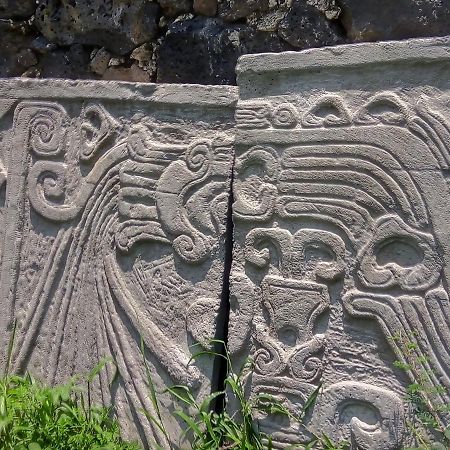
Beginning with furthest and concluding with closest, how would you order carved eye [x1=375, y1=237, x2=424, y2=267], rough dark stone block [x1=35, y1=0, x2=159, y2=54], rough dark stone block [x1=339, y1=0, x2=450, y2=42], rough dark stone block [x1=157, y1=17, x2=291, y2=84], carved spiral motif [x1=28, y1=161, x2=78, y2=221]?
rough dark stone block [x1=35, y1=0, x2=159, y2=54], rough dark stone block [x1=157, y1=17, x2=291, y2=84], carved spiral motif [x1=28, y1=161, x2=78, y2=221], rough dark stone block [x1=339, y1=0, x2=450, y2=42], carved eye [x1=375, y1=237, x2=424, y2=267]

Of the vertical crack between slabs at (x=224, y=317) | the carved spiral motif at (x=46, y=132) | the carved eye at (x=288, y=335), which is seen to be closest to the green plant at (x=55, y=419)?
the vertical crack between slabs at (x=224, y=317)

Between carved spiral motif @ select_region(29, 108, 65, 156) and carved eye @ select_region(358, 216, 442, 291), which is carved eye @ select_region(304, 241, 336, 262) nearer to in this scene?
carved eye @ select_region(358, 216, 442, 291)

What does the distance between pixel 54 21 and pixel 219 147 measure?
1.40 meters

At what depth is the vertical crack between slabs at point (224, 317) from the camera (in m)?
2.19

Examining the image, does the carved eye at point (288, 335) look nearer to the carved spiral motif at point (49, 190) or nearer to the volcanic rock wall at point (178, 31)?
the carved spiral motif at point (49, 190)

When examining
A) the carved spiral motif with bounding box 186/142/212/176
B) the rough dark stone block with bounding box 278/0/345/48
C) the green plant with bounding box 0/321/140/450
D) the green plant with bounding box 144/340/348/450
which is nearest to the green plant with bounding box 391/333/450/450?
the green plant with bounding box 144/340/348/450

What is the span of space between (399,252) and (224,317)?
59cm

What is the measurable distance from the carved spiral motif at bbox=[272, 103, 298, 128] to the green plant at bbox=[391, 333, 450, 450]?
68 centimetres

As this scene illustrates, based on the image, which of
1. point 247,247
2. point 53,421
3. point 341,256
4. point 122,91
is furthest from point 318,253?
point 53,421

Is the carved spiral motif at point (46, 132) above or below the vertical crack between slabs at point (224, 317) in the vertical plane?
above

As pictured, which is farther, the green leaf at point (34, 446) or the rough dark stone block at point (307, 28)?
the rough dark stone block at point (307, 28)

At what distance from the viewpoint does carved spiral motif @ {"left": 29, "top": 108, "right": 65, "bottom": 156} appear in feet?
8.21

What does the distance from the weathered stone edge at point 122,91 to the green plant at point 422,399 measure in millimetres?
900

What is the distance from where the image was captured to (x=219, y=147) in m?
2.21
